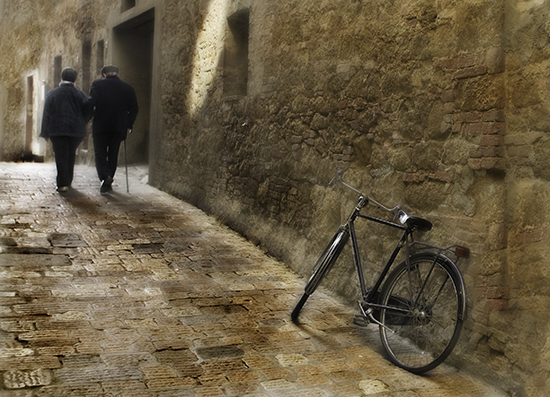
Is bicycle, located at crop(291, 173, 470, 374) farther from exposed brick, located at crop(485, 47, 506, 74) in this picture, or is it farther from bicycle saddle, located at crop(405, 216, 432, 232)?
exposed brick, located at crop(485, 47, 506, 74)

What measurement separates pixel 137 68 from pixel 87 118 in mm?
3733

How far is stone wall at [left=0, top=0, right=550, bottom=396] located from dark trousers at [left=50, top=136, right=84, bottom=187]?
1899 mm

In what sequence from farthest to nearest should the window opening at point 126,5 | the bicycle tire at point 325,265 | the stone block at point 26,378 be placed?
the window opening at point 126,5 < the bicycle tire at point 325,265 < the stone block at point 26,378

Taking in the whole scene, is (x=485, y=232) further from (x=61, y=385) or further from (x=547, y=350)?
(x=61, y=385)

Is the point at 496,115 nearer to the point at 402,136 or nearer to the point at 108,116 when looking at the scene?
the point at 402,136

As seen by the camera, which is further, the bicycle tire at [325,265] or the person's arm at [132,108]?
the person's arm at [132,108]

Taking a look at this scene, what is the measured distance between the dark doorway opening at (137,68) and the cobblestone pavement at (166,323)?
5312 millimetres

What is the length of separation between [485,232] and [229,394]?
172 centimetres

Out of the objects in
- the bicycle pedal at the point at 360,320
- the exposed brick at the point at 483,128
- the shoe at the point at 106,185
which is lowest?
the bicycle pedal at the point at 360,320

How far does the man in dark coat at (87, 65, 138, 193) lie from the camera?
8.94 meters

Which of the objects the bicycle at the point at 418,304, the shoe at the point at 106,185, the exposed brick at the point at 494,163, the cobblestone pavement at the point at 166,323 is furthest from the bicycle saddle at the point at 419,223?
the shoe at the point at 106,185

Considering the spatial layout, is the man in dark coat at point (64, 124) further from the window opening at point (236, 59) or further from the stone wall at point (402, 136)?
the window opening at point (236, 59)

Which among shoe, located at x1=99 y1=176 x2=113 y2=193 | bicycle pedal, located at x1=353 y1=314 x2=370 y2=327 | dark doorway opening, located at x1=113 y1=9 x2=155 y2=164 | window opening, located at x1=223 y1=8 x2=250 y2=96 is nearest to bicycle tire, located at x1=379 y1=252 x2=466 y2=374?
bicycle pedal, located at x1=353 y1=314 x2=370 y2=327

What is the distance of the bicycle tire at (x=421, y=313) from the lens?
3.76 meters
